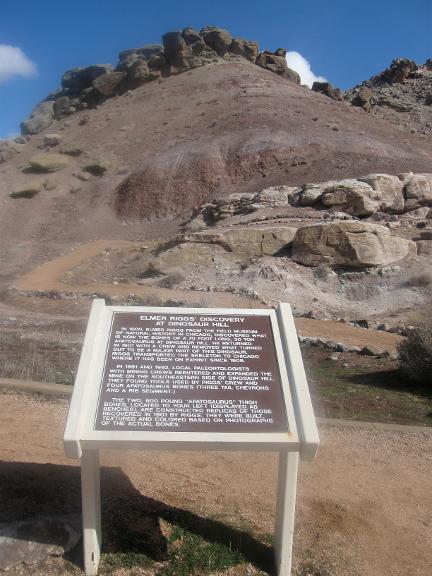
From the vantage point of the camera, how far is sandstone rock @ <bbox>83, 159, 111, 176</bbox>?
1645 inches

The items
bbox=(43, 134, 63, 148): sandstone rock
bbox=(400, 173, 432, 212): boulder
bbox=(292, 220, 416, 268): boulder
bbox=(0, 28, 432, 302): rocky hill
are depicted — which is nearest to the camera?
bbox=(292, 220, 416, 268): boulder

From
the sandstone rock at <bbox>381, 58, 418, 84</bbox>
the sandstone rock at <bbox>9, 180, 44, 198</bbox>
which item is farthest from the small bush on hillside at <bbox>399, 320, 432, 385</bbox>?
the sandstone rock at <bbox>381, 58, 418, 84</bbox>

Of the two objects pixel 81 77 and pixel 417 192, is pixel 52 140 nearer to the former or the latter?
pixel 81 77

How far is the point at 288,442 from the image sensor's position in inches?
142

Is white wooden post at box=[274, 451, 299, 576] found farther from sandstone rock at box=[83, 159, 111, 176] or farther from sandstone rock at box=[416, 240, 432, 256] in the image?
sandstone rock at box=[83, 159, 111, 176]

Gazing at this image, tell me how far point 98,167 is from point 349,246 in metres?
25.3

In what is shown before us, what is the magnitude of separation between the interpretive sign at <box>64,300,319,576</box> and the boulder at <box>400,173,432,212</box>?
76.0 feet

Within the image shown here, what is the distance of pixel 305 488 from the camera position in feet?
17.7

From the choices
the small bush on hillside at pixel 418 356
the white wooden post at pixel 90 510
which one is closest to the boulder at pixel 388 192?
the small bush on hillside at pixel 418 356

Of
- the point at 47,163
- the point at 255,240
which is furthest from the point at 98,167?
the point at 255,240

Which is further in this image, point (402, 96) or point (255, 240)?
point (402, 96)

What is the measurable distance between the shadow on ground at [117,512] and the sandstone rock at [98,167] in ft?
125

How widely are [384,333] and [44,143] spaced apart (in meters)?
39.2

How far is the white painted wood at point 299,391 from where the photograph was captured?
3.60 meters
